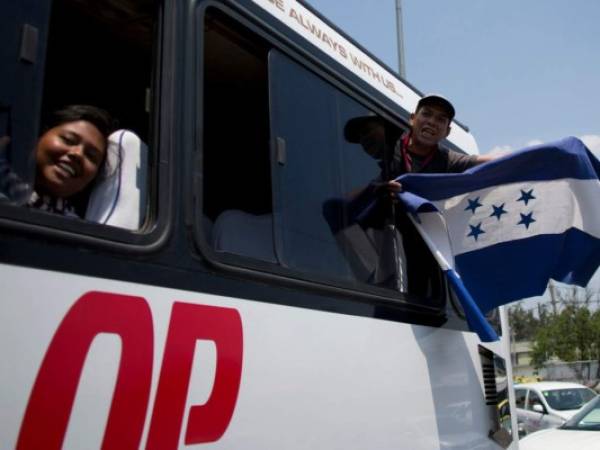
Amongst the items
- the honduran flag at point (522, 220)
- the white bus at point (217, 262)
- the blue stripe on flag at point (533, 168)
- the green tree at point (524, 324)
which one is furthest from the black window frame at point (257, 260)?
the green tree at point (524, 324)

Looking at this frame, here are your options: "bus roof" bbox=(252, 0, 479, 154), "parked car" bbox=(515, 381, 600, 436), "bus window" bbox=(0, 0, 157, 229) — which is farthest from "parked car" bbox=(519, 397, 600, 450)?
"parked car" bbox=(515, 381, 600, 436)

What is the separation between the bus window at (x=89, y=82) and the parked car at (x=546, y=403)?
44.5 feet

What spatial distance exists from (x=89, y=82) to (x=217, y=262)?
3.39ft

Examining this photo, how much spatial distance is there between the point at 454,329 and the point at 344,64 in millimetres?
1432

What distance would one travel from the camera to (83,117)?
2082 mm

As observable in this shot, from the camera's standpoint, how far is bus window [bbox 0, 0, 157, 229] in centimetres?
173

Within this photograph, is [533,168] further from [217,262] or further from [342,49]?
[217,262]

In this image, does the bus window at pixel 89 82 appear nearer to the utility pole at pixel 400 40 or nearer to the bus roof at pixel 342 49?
the bus roof at pixel 342 49

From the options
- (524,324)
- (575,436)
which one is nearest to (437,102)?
(575,436)

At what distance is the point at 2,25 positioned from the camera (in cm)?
171

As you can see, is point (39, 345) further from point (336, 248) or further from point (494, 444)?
point (494, 444)

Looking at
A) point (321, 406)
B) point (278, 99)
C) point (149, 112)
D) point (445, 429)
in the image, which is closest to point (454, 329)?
point (445, 429)

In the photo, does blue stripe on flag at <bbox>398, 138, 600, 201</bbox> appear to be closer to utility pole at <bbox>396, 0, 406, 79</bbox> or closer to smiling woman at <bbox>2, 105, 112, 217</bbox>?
smiling woman at <bbox>2, 105, 112, 217</bbox>

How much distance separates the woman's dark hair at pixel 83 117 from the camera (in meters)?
1.96
